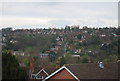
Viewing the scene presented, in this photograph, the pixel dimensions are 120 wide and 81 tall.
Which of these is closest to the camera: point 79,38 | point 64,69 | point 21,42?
point 64,69

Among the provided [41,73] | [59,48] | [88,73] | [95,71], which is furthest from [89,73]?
[59,48]

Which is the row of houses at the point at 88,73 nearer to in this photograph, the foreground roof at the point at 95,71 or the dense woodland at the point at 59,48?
the foreground roof at the point at 95,71

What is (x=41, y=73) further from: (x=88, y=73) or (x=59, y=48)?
(x=59, y=48)

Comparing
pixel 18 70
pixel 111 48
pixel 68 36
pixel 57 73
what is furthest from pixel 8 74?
pixel 68 36

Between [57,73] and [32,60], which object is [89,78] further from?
[32,60]

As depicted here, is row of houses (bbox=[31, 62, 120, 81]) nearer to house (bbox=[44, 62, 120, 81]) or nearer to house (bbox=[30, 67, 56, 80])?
house (bbox=[44, 62, 120, 81])

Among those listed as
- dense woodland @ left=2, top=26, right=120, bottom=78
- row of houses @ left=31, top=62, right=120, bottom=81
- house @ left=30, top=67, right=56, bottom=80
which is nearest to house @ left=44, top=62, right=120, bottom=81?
row of houses @ left=31, top=62, right=120, bottom=81
